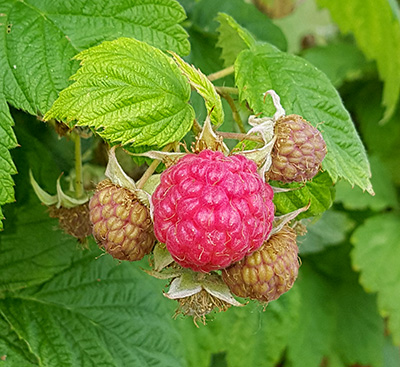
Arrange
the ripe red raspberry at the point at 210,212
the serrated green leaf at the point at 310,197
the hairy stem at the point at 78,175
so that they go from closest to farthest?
the ripe red raspberry at the point at 210,212
the serrated green leaf at the point at 310,197
the hairy stem at the point at 78,175

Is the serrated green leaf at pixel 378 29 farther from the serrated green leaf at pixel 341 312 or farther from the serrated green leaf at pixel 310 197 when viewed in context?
the serrated green leaf at pixel 341 312

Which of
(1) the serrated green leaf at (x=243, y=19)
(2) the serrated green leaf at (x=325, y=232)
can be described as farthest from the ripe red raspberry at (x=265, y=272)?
(2) the serrated green leaf at (x=325, y=232)

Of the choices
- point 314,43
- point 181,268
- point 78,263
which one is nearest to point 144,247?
point 181,268

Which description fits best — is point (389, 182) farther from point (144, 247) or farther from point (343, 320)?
point (144, 247)

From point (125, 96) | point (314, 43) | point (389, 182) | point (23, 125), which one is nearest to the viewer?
point (125, 96)

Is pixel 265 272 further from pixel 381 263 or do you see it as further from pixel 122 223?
pixel 381 263

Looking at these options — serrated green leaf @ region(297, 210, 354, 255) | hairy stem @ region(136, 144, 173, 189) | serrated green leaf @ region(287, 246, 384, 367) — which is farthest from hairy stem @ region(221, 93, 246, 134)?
serrated green leaf @ region(287, 246, 384, 367)
